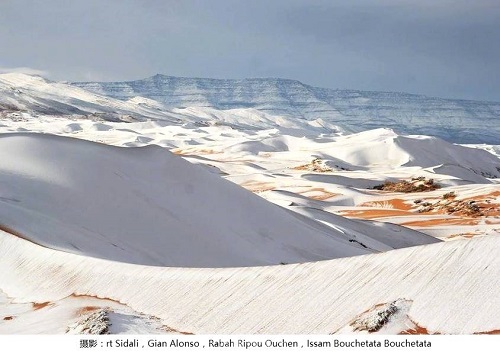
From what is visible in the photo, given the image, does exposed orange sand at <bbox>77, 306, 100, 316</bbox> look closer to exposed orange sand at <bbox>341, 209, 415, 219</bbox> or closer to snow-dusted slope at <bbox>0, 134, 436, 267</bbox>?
snow-dusted slope at <bbox>0, 134, 436, 267</bbox>

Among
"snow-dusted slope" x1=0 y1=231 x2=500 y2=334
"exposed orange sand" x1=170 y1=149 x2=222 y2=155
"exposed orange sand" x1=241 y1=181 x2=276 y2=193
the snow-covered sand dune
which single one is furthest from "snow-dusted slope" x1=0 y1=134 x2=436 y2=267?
"exposed orange sand" x1=170 y1=149 x2=222 y2=155

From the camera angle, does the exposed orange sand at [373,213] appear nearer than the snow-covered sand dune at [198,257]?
No

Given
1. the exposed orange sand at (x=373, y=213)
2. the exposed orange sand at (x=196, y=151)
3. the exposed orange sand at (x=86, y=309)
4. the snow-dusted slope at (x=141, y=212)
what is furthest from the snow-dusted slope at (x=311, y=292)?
the exposed orange sand at (x=196, y=151)

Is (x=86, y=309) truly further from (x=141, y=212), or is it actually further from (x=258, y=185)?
(x=258, y=185)

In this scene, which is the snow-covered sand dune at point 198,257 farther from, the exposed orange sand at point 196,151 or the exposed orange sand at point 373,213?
the exposed orange sand at point 196,151

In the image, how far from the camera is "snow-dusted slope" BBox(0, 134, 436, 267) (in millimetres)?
18672

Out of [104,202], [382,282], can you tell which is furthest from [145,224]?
[382,282]

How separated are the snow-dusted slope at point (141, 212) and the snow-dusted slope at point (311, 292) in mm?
3632

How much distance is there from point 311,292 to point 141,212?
13.5 meters

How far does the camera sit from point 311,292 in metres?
10.5

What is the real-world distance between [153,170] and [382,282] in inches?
755

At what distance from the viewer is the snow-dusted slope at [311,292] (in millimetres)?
8945

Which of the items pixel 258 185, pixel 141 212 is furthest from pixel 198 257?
pixel 258 185
